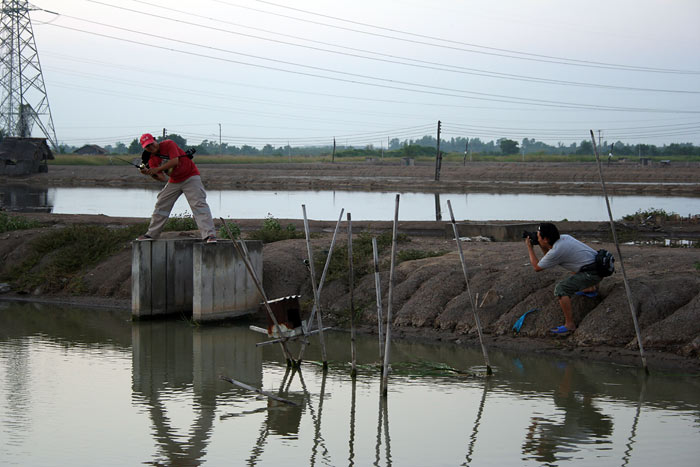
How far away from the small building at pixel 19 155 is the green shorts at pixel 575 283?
175 ft

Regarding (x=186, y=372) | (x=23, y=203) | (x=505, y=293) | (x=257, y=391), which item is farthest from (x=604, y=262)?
(x=23, y=203)

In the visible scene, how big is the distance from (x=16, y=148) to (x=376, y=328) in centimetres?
5127

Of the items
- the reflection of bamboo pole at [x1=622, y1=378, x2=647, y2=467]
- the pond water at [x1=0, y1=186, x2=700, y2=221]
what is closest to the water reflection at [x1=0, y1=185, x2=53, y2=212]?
the pond water at [x1=0, y1=186, x2=700, y2=221]

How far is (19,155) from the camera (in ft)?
192

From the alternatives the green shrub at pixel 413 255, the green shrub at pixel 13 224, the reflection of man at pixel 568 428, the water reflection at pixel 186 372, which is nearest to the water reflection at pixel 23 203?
the green shrub at pixel 13 224

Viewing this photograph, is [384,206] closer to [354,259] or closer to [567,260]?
[354,259]

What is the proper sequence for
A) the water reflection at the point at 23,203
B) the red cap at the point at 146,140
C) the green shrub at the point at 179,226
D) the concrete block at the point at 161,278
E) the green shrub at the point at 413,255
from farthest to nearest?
1. the water reflection at the point at 23,203
2. the green shrub at the point at 179,226
3. the green shrub at the point at 413,255
4. the concrete block at the point at 161,278
5. the red cap at the point at 146,140

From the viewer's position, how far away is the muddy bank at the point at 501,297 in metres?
11.0

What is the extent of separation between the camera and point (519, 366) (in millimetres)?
11016

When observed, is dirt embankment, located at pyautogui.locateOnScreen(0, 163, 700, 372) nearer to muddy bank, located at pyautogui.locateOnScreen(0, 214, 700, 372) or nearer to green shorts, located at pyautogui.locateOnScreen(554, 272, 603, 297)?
muddy bank, located at pyautogui.locateOnScreen(0, 214, 700, 372)

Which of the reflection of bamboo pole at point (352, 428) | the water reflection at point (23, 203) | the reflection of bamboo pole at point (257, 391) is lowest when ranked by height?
the reflection of bamboo pole at point (352, 428)

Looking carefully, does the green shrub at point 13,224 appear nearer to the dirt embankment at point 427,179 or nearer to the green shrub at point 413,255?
the green shrub at point 413,255

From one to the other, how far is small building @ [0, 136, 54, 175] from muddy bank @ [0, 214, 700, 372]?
1760 inches

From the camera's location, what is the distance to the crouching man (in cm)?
1116
